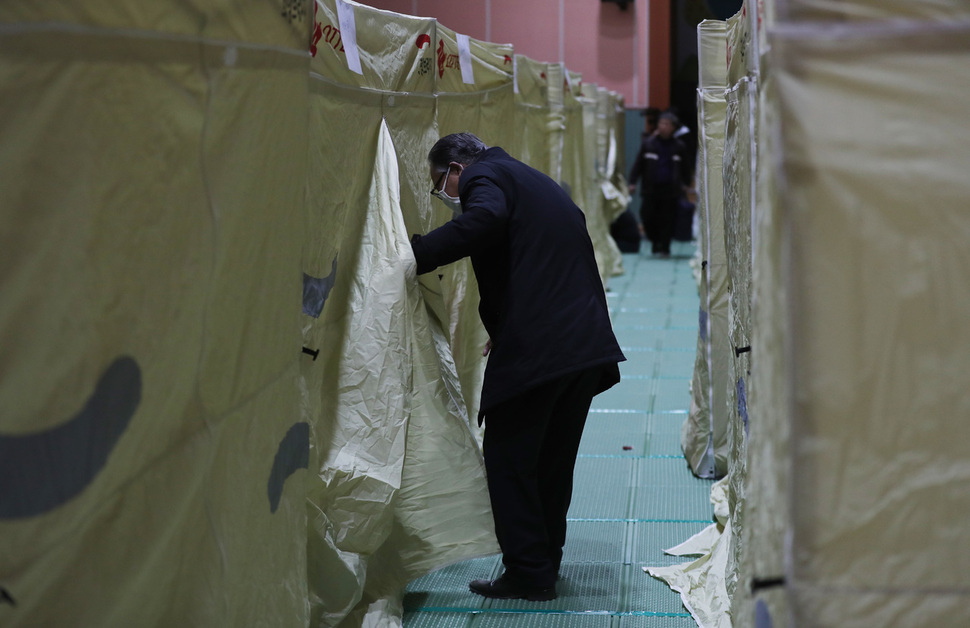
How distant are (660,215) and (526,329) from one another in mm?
8299

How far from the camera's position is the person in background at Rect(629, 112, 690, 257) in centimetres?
1026

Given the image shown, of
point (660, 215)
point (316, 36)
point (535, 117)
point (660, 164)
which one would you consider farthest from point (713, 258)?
point (660, 215)

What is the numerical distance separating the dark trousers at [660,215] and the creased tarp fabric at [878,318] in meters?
9.39

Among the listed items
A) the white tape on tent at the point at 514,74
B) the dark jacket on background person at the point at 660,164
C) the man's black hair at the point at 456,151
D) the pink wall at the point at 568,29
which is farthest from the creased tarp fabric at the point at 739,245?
the pink wall at the point at 568,29

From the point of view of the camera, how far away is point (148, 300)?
1323 millimetres

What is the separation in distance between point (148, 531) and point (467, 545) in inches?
66.5

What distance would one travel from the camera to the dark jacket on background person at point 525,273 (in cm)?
280

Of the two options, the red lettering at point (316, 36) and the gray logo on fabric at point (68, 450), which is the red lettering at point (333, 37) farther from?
the gray logo on fabric at point (68, 450)

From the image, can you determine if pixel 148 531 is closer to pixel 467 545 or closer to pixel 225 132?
pixel 225 132

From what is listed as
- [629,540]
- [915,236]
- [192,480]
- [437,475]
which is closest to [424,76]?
[437,475]

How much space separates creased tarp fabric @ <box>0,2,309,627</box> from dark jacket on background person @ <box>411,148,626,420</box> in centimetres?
100

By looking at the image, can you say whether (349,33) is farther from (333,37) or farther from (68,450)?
(68,450)

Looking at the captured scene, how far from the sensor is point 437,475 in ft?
9.69

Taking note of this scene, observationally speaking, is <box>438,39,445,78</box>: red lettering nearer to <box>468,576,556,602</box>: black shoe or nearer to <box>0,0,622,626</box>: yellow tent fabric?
<box>0,0,622,626</box>: yellow tent fabric
